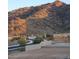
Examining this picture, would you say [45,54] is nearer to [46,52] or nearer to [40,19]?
[46,52]

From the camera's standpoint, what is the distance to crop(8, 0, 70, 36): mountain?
2.31 metres

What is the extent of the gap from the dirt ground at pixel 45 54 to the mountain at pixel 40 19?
0.23 metres

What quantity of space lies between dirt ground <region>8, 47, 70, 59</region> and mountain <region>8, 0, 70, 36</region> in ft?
0.75

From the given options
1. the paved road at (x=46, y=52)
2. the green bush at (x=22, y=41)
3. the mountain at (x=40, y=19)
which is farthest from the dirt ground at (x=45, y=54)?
the mountain at (x=40, y=19)

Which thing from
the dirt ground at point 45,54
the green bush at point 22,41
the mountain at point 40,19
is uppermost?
the mountain at point 40,19

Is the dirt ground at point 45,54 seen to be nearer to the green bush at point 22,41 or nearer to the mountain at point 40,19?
the green bush at point 22,41

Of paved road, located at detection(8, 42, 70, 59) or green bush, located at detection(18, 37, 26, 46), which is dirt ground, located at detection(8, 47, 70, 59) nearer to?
paved road, located at detection(8, 42, 70, 59)

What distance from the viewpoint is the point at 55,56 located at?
230 centimetres

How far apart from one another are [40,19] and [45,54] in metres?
0.45

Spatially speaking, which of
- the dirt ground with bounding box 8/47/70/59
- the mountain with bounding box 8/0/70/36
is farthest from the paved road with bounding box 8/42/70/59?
the mountain with bounding box 8/0/70/36

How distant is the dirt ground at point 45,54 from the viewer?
7.51 feet
